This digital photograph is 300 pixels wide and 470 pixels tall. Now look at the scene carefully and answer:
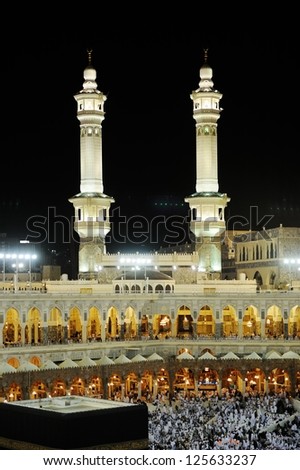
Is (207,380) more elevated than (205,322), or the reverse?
(205,322)

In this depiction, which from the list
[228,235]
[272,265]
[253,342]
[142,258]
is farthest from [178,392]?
[228,235]

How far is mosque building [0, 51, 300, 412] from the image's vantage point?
58938mm

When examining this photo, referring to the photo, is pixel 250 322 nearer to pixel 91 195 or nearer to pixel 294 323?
pixel 294 323

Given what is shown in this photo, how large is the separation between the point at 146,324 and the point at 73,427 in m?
33.5

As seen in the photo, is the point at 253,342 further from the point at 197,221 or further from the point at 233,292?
the point at 197,221

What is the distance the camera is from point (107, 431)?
1462 inches

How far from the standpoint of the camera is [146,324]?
69.5 meters

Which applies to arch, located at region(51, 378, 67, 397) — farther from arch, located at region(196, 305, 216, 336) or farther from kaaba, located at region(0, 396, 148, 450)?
kaaba, located at region(0, 396, 148, 450)

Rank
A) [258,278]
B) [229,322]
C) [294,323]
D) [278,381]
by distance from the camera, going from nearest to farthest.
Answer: [278,381]
[294,323]
[229,322]
[258,278]

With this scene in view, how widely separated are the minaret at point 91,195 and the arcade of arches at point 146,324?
17.2 ft
